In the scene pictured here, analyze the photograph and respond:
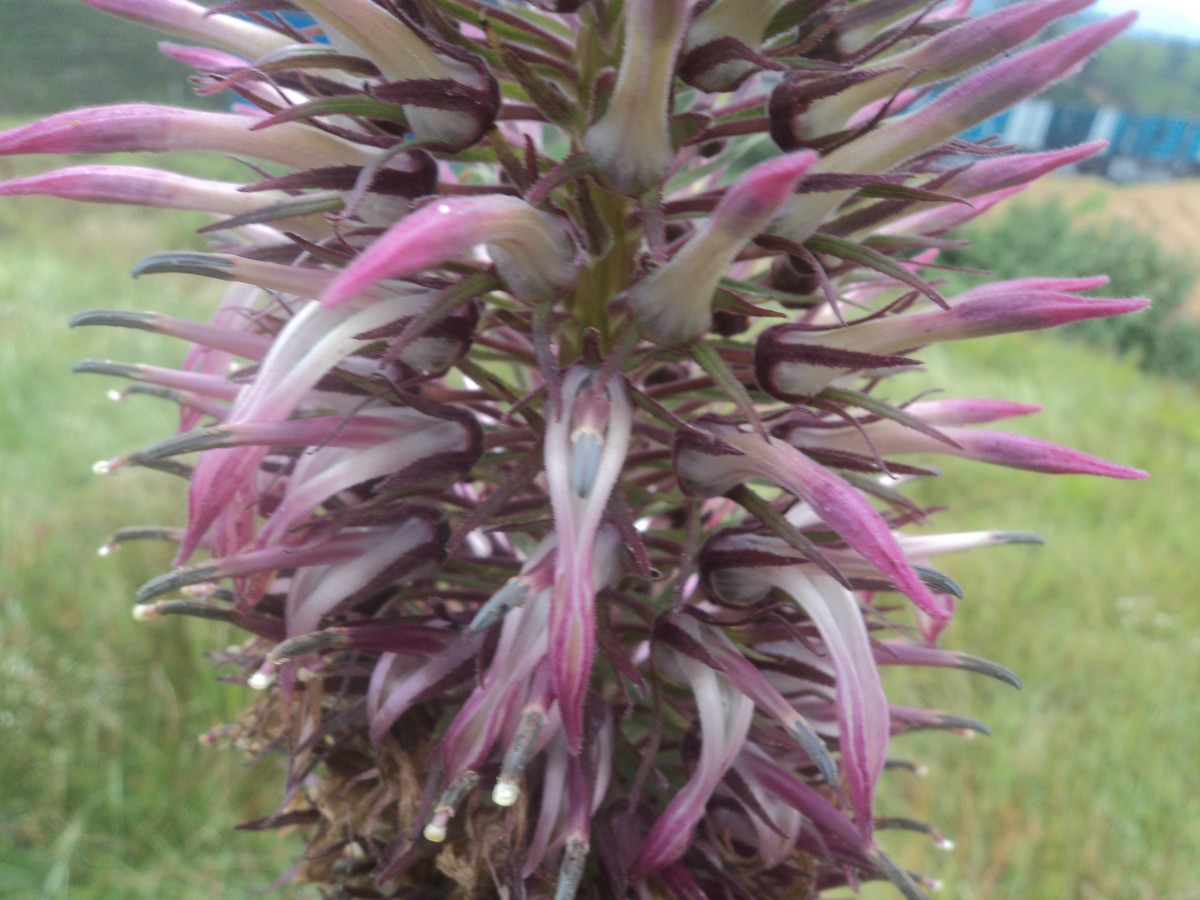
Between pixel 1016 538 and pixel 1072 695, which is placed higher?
pixel 1016 538

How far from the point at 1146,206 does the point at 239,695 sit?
4815 millimetres

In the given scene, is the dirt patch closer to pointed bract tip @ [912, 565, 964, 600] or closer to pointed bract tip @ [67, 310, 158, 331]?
pointed bract tip @ [912, 565, 964, 600]

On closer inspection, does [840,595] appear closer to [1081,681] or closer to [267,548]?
[267,548]

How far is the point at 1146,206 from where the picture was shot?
4578mm

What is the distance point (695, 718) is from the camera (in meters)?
0.47

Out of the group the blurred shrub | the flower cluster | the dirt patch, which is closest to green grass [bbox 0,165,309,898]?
the flower cluster

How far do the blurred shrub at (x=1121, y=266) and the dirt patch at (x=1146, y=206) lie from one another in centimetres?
6

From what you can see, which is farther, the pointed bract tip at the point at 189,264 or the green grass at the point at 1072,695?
the green grass at the point at 1072,695

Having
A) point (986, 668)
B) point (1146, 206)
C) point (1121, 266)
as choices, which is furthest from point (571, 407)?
point (1146, 206)

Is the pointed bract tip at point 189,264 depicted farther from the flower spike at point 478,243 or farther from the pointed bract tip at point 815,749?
the pointed bract tip at point 815,749

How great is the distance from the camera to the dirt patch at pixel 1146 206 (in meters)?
4.46

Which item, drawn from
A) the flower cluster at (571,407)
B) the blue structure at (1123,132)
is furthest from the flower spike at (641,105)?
the blue structure at (1123,132)

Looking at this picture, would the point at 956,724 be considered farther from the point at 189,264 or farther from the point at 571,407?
the point at 189,264

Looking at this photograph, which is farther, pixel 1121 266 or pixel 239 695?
pixel 1121 266
